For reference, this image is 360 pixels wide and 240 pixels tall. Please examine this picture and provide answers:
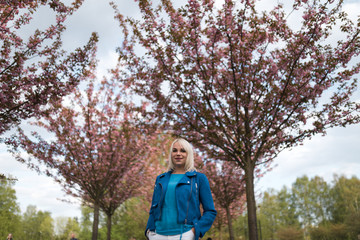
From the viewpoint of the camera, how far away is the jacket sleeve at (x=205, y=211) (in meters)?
2.57

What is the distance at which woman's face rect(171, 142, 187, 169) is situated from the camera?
9.68 feet

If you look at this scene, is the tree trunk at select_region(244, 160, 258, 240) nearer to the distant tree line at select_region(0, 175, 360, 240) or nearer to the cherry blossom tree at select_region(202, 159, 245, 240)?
the cherry blossom tree at select_region(202, 159, 245, 240)

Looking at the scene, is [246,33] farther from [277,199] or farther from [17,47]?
[277,199]

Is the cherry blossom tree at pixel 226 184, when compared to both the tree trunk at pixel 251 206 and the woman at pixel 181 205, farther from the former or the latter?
the woman at pixel 181 205

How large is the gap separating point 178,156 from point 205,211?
0.61 m

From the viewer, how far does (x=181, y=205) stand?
260 centimetres

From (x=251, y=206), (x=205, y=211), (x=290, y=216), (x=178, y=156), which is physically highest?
(x=178, y=156)

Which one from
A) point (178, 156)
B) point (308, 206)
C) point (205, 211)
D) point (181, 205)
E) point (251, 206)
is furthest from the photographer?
point (308, 206)

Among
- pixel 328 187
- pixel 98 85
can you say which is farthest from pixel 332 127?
pixel 328 187

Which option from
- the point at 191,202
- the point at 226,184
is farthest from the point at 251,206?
the point at 226,184

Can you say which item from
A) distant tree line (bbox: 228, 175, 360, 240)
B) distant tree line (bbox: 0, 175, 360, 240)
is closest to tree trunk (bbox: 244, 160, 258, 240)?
distant tree line (bbox: 0, 175, 360, 240)

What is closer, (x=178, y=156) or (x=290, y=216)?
(x=178, y=156)

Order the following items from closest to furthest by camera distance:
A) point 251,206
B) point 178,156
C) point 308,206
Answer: point 178,156
point 251,206
point 308,206

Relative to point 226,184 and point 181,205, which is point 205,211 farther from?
point 226,184
